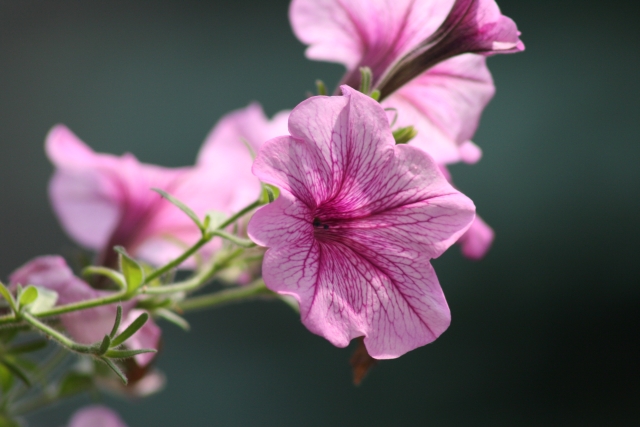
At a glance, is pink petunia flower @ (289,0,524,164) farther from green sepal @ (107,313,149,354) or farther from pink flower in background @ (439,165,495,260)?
green sepal @ (107,313,149,354)

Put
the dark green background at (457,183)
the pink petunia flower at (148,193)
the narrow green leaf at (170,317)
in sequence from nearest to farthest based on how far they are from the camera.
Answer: the narrow green leaf at (170,317) < the pink petunia flower at (148,193) < the dark green background at (457,183)

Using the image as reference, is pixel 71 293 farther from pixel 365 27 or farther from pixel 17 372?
pixel 365 27

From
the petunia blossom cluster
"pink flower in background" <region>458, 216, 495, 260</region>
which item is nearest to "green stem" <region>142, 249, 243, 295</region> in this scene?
the petunia blossom cluster

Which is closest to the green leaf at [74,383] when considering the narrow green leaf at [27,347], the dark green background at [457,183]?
the narrow green leaf at [27,347]

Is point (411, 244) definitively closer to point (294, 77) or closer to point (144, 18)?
point (294, 77)

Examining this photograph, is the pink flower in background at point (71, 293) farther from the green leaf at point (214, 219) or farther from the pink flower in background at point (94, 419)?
the pink flower in background at point (94, 419)
